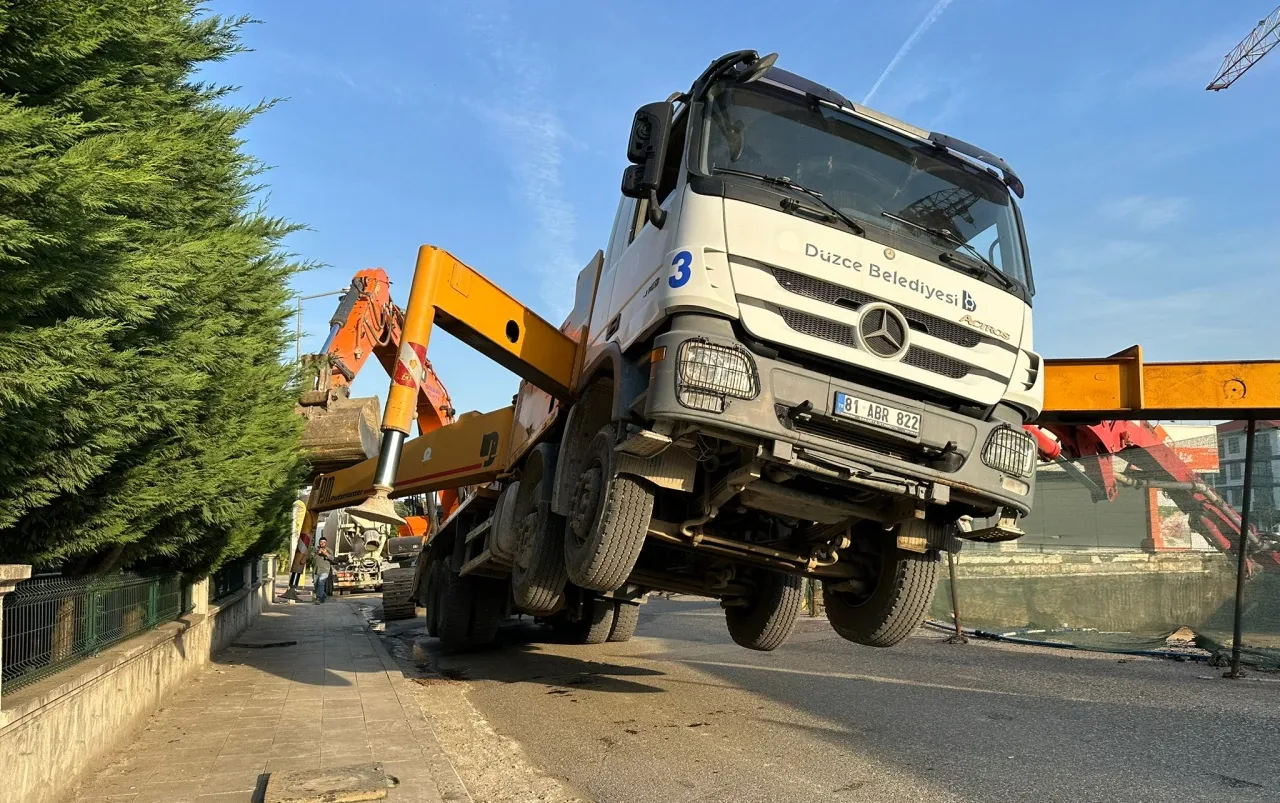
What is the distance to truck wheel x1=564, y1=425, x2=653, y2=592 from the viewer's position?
4953mm

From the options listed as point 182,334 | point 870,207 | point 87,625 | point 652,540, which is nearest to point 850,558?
point 652,540

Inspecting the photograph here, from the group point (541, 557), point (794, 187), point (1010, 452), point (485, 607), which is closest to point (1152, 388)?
point (1010, 452)

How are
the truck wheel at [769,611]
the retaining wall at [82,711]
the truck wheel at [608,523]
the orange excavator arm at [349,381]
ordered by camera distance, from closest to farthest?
the retaining wall at [82,711] < the truck wheel at [608,523] < the truck wheel at [769,611] < the orange excavator arm at [349,381]

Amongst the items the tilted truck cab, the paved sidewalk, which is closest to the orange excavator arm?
the paved sidewalk

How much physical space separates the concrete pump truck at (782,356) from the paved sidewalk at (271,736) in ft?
4.57

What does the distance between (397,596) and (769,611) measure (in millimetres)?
10285

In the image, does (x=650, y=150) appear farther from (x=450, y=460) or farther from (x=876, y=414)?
(x=450, y=460)

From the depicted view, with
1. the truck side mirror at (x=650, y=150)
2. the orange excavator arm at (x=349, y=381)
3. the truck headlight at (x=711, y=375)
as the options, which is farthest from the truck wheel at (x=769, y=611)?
the orange excavator arm at (x=349, y=381)

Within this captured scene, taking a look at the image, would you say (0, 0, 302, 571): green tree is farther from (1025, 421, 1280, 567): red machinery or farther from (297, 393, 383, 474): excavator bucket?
(1025, 421, 1280, 567): red machinery

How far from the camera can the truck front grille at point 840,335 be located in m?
4.63

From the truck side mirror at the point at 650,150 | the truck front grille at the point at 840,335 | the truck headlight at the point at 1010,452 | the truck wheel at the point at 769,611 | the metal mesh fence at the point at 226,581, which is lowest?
the metal mesh fence at the point at 226,581

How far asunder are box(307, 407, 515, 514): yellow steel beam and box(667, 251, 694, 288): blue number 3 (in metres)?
3.92

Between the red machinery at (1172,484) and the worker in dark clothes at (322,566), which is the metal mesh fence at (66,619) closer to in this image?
the red machinery at (1172,484)

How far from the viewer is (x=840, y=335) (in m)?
4.70
